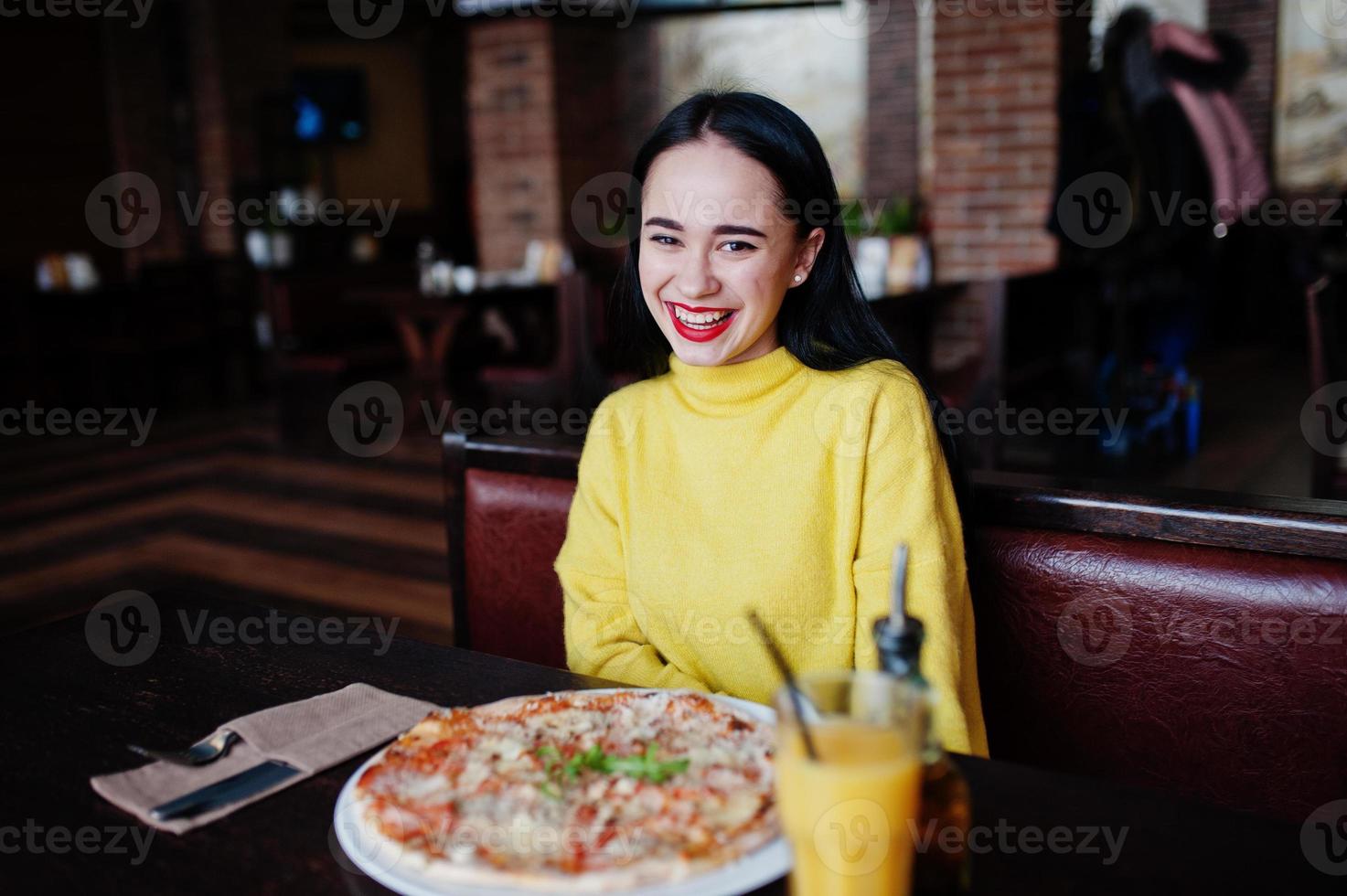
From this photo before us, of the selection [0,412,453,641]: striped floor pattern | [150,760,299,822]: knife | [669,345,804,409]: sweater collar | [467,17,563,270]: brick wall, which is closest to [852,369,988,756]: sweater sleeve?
[669,345,804,409]: sweater collar

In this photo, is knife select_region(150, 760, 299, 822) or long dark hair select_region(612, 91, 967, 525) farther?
long dark hair select_region(612, 91, 967, 525)

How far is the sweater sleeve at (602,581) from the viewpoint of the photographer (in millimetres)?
1284

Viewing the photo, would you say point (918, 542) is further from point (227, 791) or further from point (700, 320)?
point (227, 791)

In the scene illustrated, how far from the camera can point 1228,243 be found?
7.97 meters

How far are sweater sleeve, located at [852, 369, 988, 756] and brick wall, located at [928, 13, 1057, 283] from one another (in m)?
3.45

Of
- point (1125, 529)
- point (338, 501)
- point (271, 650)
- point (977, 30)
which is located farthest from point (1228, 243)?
point (271, 650)

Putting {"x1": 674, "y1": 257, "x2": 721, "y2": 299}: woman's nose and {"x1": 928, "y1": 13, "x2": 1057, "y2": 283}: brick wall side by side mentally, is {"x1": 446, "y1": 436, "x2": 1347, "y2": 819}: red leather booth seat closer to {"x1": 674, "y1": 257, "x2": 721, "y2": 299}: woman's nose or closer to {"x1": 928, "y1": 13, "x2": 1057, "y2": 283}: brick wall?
{"x1": 674, "y1": 257, "x2": 721, "y2": 299}: woman's nose

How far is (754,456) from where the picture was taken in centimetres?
127

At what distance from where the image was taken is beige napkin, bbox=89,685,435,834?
0.86m

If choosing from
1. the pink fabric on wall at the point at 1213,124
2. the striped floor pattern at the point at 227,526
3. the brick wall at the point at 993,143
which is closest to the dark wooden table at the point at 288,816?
the striped floor pattern at the point at 227,526

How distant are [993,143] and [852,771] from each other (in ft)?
14.2

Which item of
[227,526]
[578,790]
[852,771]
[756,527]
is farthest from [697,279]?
[227,526]

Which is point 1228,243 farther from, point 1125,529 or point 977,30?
point 1125,529

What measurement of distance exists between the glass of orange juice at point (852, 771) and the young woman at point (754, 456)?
53 centimetres
